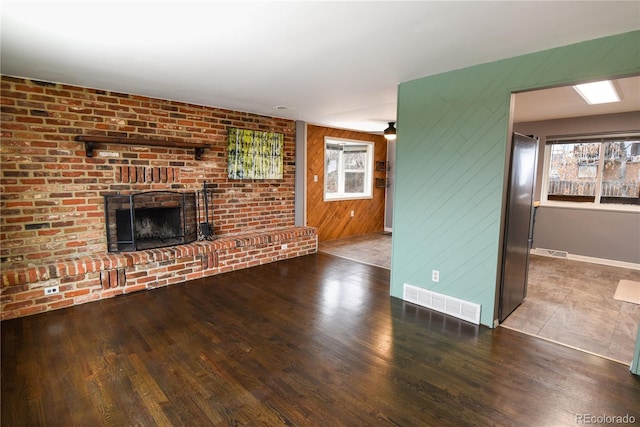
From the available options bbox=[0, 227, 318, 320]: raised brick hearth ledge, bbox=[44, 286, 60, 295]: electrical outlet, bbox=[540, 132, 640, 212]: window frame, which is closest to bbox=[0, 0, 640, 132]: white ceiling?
bbox=[0, 227, 318, 320]: raised brick hearth ledge

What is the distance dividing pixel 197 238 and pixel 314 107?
7.87 ft

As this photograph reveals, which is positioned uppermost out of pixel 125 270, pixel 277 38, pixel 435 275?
pixel 277 38

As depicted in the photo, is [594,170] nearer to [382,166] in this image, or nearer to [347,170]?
[382,166]

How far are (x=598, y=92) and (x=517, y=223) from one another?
6.14 ft

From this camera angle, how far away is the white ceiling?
1.79 metres

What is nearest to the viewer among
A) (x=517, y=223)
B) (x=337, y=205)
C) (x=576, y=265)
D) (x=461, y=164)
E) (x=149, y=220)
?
(x=461, y=164)

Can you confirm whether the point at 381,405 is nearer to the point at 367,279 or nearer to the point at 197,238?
the point at 367,279

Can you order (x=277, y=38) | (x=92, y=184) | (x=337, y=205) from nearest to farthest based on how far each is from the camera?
(x=277, y=38), (x=92, y=184), (x=337, y=205)

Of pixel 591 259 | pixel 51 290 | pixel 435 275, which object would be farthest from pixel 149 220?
pixel 591 259

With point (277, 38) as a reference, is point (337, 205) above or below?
below

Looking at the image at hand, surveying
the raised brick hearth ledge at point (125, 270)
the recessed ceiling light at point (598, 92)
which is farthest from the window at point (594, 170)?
the raised brick hearth ledge at point (125, 270)

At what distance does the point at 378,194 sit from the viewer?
7.60 m

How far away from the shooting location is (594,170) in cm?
509

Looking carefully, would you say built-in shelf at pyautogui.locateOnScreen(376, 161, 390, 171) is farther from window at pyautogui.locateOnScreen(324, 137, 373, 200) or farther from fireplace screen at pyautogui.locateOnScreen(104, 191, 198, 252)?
fireplace screen at pyautogui.locateOnScreen(104, 191, 198, 252)
